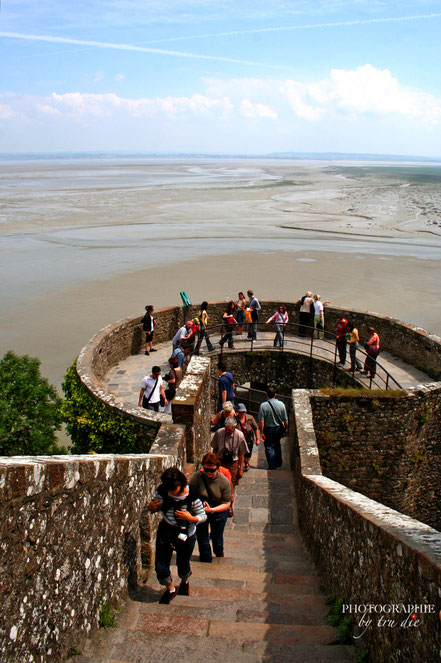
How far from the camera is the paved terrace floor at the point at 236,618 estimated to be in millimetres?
3666

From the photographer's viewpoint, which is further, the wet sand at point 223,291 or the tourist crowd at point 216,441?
the wet sand at point 223,291

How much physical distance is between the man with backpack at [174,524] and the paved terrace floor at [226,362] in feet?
20.5

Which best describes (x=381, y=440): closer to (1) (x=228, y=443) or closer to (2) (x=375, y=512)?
(1) (x=228, y=443)

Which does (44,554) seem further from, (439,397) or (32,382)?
(32,382)

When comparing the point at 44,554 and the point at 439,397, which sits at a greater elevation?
the point at 44,554

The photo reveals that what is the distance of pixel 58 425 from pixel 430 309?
1929cm

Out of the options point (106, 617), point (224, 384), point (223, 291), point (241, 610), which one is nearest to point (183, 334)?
point (224, 384)

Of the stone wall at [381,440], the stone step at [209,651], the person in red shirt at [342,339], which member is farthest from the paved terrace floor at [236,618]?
the person in red shirt at [342,339]

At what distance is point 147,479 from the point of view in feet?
17.4

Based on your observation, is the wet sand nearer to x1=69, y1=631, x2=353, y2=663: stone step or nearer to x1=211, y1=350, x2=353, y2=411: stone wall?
x1=211, y1=350, x2=353, y2=411: stone wall

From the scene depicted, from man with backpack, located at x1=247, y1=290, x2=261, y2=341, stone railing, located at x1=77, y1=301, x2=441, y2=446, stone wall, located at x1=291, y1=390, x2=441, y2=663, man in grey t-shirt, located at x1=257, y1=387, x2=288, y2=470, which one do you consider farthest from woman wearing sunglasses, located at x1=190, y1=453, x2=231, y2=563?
man with backpack, located at x1=247, y1=290, x2=261, y2=341

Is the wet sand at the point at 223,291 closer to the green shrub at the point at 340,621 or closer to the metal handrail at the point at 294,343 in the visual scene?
A: the metal handrail at the point at 294,343

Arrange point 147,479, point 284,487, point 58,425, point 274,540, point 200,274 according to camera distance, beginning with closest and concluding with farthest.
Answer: point 147,479, point 274,540, point 284,487, point 58,425, point 200,274

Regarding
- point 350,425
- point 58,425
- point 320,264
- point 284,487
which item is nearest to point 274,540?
point 284,487
